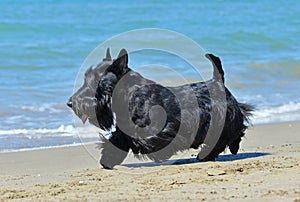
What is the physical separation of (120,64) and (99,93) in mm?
316

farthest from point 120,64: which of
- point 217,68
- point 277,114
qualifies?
point 277,114

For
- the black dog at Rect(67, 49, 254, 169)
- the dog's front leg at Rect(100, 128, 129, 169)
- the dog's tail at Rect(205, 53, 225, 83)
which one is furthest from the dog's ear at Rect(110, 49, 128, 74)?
the dog's tail at Rect(205, 53, 225, 83)

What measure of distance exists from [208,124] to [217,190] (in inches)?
56.4

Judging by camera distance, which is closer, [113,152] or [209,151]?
[113,152]

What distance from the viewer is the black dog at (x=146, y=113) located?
20.4 ft

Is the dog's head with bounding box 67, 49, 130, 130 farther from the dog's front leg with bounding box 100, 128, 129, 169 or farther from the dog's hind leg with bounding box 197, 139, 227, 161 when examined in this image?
the dog's hind leg with bounding box 197, 139, 227, 161

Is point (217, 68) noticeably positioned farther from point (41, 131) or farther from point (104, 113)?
point (41, 131)

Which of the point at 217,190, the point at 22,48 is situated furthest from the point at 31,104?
the point at 22,48

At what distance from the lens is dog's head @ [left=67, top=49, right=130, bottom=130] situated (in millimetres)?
6184

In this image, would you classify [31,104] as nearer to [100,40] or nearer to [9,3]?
[100,40]

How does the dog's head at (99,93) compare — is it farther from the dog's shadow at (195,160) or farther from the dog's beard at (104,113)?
the dog's shadow at (195,160)

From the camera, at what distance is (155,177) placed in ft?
19.0

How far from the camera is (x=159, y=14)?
3123cm

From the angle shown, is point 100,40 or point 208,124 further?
point 100,40
